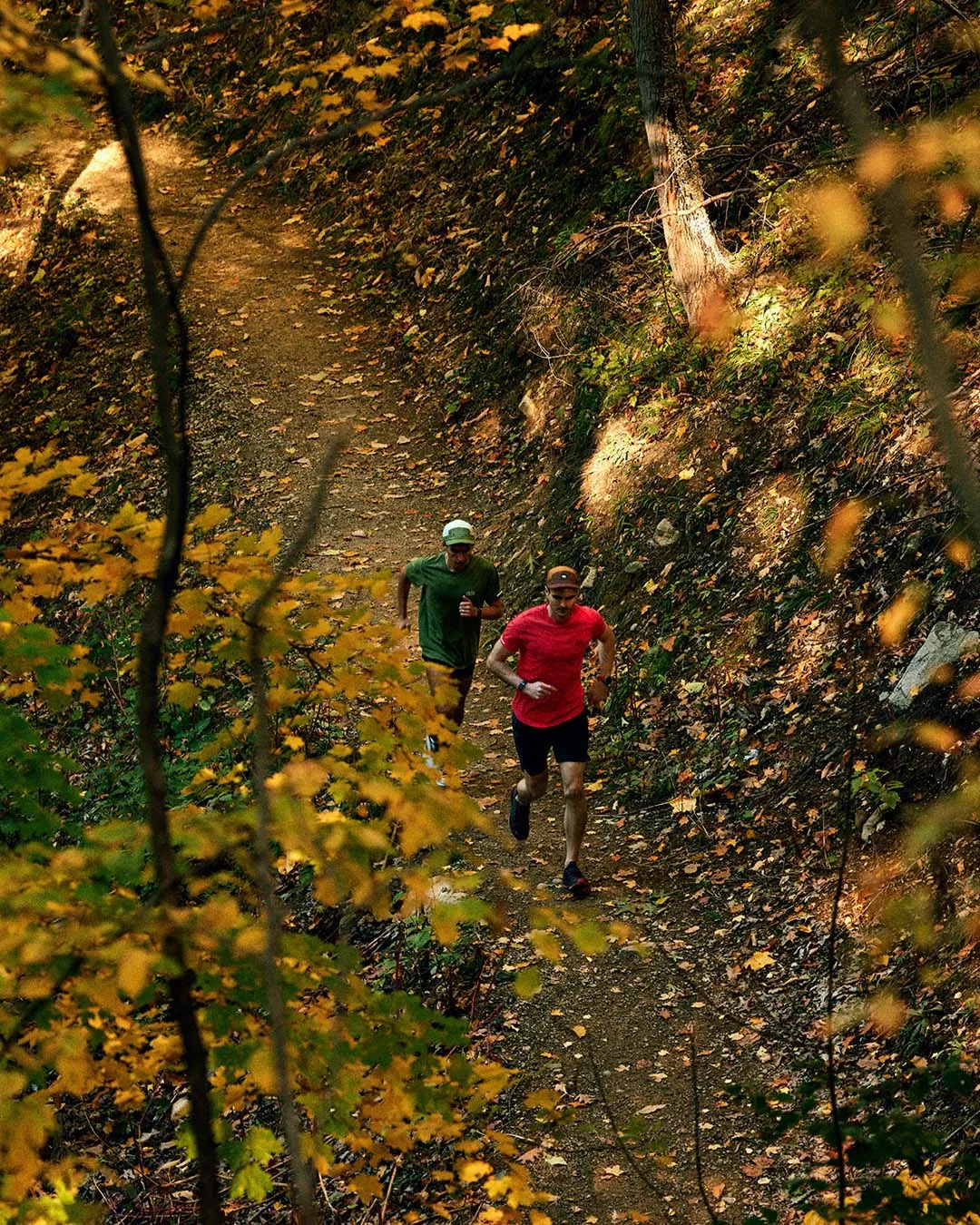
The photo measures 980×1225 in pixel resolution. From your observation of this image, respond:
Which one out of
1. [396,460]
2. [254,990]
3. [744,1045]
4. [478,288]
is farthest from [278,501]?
[254,990]

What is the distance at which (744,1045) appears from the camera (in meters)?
5.45

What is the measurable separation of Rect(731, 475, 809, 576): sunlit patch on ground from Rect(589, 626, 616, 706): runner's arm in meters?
1.93

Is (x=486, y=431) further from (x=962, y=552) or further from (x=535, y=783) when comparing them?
(x=962, y=552)

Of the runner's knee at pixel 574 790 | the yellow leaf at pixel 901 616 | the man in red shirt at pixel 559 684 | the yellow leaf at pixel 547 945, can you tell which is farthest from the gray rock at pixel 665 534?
the yellow leaf at pixel 547 945

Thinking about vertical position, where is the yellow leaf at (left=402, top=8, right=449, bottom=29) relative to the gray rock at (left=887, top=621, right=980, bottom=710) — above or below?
above

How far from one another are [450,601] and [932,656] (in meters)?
2.85

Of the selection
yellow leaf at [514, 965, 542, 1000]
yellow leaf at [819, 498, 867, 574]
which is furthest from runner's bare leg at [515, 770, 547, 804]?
yellow leaf at [514, 965, 542, 1000]

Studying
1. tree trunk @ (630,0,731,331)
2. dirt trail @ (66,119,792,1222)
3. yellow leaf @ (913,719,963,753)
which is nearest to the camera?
dirt trail @ (66,119,792,1222)

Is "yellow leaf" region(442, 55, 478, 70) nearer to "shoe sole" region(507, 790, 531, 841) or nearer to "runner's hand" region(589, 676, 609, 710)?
"runner's hand" region(589, 676, 609, 710)

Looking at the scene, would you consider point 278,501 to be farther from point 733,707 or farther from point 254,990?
point 254,990

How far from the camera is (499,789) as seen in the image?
8.09 meters

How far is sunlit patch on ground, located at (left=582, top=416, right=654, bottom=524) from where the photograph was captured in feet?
31.8

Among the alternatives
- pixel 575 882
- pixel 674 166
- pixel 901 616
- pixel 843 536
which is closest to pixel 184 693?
pixel 575 882

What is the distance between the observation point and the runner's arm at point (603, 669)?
6.43 metres
